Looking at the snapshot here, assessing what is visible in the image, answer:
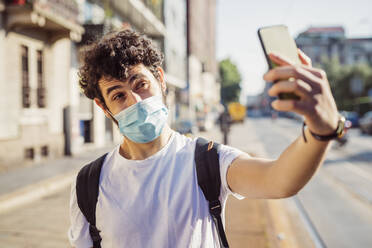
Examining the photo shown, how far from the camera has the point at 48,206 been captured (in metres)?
6.21

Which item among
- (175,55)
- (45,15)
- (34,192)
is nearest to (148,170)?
(34,192)

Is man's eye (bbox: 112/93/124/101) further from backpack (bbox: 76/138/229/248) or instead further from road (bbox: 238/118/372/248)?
road (bbox: 238/118/372/248)

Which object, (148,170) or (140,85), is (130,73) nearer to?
(140,85)

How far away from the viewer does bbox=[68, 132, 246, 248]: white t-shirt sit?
1417 millimetres

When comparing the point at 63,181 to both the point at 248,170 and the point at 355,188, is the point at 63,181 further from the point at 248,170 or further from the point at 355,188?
the point at 248,170

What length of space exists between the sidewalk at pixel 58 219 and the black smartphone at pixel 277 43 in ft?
11.0

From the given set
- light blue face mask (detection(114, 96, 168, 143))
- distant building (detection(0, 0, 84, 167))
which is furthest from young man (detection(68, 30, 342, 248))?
distant building (detection(0, 0, 84, 167))

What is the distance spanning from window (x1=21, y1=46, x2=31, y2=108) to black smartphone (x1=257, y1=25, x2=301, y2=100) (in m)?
11.2

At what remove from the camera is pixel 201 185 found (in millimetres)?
1422

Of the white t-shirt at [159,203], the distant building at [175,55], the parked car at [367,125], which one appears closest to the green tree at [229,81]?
the distant building at [175,55]

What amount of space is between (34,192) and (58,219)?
6.49ft

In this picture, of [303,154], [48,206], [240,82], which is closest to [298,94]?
[303,154]

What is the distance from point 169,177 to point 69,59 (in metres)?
13.1

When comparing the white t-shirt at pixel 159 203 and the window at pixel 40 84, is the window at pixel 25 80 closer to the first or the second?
the window at pixel 40 84
